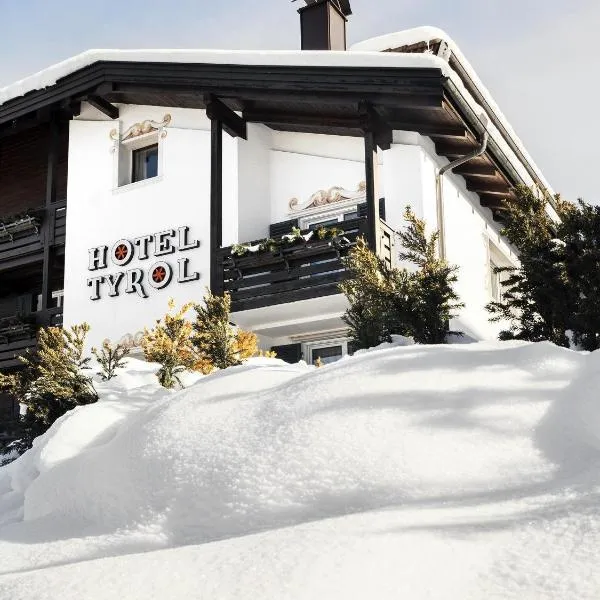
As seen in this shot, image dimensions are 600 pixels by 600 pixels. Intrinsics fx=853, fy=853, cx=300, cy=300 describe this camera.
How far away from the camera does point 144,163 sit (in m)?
16.3

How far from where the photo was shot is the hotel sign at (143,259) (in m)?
14.5

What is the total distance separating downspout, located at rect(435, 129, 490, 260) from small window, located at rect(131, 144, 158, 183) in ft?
18.2

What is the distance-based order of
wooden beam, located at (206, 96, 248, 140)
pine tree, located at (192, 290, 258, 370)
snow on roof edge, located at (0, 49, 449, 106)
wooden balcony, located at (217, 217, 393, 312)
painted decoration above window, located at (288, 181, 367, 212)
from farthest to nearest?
wooden beam, located at (206, 96, 248, 140) < painted decoration above window, located at (288, 181, 367, 212) < wooden balcony, located at (217, 217, 393, 312) < snow on roof edge, located at (0, 49, 449, 106) < pine tree, located at (192, 290, 258, 370)

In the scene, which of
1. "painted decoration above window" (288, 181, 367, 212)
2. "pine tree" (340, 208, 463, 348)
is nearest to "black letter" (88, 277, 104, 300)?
"painted decoration above window" (288, 181, 367, 212)

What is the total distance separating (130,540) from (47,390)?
4935 mm

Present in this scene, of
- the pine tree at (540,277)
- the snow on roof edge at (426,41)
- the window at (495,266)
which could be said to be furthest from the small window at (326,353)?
the pine tree at (540,277)

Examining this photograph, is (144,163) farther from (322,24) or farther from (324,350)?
(324,350)

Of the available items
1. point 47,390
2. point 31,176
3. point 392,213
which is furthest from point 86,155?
point 47,390

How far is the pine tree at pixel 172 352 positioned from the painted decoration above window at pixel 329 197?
4.88 m

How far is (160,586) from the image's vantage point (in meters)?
3.37

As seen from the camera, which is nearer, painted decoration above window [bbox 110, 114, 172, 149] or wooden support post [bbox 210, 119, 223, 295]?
wooden support post [bbox 210, 119, 223, 295]

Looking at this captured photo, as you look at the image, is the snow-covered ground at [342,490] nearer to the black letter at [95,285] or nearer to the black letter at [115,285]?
the black letter at [115,285]

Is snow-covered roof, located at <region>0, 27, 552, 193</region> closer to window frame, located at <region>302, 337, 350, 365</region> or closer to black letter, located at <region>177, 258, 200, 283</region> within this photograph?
black letter, located at <region>177, 258, 200, 283</region>

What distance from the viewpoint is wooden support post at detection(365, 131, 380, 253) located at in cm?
1197
